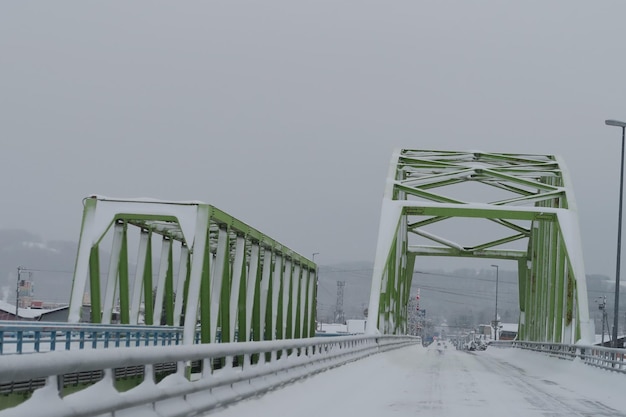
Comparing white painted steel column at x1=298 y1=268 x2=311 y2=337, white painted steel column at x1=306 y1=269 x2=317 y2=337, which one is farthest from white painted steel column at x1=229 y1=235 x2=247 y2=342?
white painted steel column at x1=306 y1=269 x2=317 y2=337

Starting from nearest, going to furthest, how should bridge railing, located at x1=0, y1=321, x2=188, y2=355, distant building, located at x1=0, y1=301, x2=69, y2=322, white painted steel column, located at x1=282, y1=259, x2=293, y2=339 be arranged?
bridge railing, located at x1=0, y1=321, x2=188, y2=355 < white painted steel column, located at x1=282, y1=259, x2=293, y2=339 < distant building, located at x1=0, y1=301, x2=69, y2=322

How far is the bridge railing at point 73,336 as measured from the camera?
19797 millimetres

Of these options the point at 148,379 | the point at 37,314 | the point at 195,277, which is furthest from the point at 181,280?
the point at 37,314

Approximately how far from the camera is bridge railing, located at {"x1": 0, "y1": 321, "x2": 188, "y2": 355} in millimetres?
19797

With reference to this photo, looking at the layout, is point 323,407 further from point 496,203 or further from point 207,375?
point 496,203

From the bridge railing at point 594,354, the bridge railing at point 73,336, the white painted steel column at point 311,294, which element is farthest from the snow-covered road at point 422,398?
the white painted steel column at point 311,294

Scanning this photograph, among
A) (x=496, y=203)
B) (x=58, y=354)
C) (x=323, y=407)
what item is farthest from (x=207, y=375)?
(x=496, y=203)

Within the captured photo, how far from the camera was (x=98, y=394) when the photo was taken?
8.70 m

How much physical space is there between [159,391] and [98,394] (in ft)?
7.33

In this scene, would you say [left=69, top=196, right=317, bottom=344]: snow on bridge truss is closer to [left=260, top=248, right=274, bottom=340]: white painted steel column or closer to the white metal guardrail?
[left=260, top=248, right=274, bottom=340]: white painted steel column

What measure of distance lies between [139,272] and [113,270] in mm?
2747

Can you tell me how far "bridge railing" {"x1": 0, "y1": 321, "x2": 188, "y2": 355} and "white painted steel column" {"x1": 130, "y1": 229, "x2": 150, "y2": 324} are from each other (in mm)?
2010

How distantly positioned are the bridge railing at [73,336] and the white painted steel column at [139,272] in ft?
6.59

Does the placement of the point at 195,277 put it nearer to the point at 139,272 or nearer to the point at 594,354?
the point at 139,272
